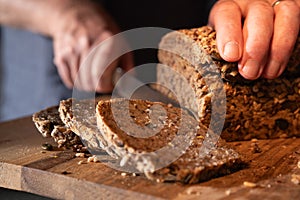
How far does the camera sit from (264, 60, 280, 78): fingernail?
2087mm

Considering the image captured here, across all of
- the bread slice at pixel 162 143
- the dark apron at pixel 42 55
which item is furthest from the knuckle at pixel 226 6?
the dark apron at pixel 42 55

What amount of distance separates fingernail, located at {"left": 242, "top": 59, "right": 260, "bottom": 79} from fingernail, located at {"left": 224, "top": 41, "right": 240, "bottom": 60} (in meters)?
0.06

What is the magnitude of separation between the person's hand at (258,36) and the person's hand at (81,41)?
3.37 ft

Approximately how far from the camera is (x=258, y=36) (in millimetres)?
2051

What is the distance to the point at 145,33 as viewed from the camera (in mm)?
3641

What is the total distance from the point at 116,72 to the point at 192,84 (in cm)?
92

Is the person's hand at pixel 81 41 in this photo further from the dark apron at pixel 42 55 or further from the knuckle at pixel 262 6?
the knuckle at pixel 262 6

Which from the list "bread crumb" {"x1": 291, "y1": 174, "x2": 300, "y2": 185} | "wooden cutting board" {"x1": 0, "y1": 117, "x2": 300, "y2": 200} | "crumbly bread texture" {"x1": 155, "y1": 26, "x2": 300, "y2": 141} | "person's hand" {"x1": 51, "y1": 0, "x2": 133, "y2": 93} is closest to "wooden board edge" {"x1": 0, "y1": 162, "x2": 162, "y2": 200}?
"wooden cutting board" {"x1": 0, "y1": 117, "x2": 300, "y2": 200}

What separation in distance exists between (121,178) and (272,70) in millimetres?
770

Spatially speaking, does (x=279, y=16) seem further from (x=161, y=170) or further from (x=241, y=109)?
(x=161, y=170)

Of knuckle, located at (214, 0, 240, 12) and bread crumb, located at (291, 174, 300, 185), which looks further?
knuckle, located at (214, 0, 240, 12)

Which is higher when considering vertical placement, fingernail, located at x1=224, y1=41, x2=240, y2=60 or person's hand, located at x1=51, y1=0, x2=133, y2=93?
fingernail, located at x1=224, y1=41, x2=240, y2=60

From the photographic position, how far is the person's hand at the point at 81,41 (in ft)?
10.1

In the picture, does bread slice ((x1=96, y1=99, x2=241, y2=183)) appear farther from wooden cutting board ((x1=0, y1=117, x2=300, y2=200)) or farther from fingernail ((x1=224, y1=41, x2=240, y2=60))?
fingernail ((x1=224, y1=41, x2=240, y2=60))
